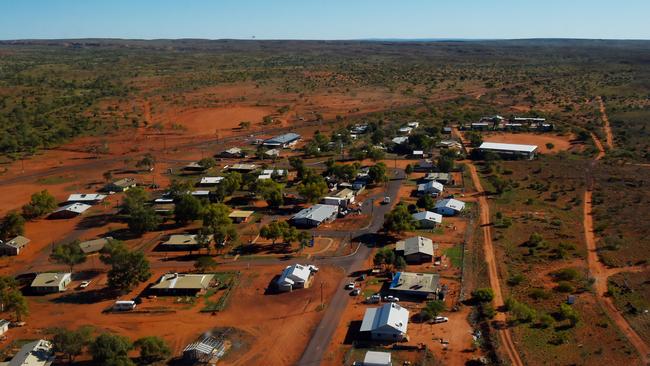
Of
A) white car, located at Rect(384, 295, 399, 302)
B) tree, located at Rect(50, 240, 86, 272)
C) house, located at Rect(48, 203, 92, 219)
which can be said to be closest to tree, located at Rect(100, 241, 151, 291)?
tree, located at Rect(50, 240, 86, 272)

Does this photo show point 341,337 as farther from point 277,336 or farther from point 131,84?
point 131,84

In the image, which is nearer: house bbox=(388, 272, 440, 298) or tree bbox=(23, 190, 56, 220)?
house bbox=(388, 272, 440, 298)

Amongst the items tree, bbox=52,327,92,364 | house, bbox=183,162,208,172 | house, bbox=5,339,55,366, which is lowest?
house, bbox=183,162,208,172

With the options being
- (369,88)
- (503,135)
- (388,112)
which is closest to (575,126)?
(503,135)

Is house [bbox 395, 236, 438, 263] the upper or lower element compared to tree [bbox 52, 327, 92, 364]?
lower

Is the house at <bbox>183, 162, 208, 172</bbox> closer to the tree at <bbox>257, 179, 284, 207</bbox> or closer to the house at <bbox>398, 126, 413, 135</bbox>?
the tree at <bbox>257, 179, 284, 207</bbox>
